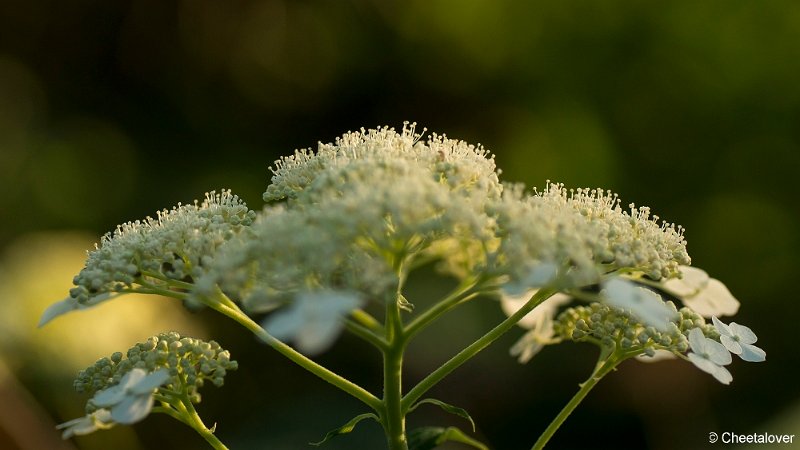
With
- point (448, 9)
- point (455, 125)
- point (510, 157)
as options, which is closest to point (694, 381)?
point (510, 157)

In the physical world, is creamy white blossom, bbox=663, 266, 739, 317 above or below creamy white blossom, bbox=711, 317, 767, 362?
above

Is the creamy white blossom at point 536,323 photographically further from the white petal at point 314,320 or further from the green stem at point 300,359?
the white petal at point 314,320

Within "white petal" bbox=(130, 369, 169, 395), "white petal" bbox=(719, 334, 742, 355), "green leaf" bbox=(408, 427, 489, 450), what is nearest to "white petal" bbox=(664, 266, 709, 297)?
"white petal" bbox=(719, 334, 742, 355)

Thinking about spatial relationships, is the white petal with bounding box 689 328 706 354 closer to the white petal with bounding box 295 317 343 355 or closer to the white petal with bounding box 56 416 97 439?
the white petal with bounding box 295 317 343 355

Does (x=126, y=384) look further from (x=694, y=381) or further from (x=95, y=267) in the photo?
(x=694, y=381)

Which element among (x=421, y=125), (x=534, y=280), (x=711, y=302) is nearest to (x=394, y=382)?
(x=534, y=280)
